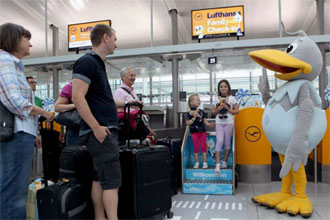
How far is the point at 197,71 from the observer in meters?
12.4

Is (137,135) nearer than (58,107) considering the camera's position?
No

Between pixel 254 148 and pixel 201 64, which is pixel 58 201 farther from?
pixel 201 64

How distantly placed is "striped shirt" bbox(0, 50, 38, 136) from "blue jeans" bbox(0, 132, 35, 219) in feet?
0.23

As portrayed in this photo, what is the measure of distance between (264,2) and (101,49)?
6271 mm

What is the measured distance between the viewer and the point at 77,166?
85.7 inches

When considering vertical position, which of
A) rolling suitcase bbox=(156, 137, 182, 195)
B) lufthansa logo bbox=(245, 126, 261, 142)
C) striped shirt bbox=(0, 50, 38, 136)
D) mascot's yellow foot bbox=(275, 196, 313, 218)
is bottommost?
mascot's yellow foot bbox=(275, 196, 313, 218)

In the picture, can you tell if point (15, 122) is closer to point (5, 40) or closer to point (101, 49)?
point (5, 40)

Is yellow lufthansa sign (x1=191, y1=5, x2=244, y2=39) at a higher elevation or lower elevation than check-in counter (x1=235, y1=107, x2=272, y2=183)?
higher

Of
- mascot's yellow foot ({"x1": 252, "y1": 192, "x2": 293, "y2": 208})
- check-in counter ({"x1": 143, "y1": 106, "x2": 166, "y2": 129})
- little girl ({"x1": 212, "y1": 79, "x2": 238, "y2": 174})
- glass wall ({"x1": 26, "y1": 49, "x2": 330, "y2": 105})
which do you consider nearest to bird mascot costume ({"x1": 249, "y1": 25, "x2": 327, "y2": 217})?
mascot's yellow foot ({"x1": 252, "y1": 192, "x2": 293, "y2": 208})

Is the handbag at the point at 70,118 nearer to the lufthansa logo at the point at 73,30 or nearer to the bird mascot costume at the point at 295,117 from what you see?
the bird mascot costume at the point at 295,117

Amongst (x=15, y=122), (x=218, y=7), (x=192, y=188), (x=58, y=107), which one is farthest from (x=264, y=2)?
(x=15, y=122)

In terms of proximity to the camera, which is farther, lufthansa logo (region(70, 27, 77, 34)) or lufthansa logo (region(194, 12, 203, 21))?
lufthansa logo (region(70, 27, 77, 34))

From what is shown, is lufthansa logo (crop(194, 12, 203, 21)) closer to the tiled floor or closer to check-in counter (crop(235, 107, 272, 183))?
check-in counter (crop(235, 107, 272, 183))

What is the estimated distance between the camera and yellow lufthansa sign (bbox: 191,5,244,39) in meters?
6.25
